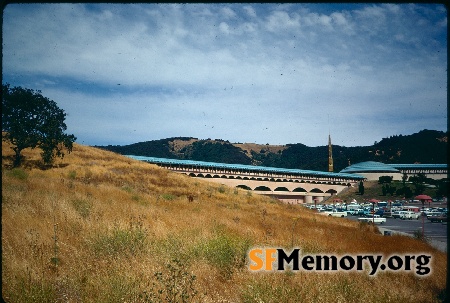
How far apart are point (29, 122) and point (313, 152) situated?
186 m

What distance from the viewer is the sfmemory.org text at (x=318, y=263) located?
5.12 metres

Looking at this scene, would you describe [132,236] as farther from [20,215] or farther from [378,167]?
[378,167]

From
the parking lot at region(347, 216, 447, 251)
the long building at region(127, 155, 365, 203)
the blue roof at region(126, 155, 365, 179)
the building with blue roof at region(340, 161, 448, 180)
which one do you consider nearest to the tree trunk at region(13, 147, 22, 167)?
the blue roof at region(126, 155, 365, 179)

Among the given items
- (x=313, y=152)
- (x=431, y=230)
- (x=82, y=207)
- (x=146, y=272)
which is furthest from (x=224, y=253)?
(x=313, y=152)

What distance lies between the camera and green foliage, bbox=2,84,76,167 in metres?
22.6

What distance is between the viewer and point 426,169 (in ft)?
309

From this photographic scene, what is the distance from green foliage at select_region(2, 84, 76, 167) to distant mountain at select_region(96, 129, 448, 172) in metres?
101

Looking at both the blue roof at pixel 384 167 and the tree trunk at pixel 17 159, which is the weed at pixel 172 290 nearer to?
the tree trunk at pixel 17 159

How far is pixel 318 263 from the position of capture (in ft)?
18.0

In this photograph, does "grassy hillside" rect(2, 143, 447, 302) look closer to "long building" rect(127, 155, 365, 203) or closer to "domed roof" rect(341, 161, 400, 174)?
"long building" rect(127, 155, 365, 203)

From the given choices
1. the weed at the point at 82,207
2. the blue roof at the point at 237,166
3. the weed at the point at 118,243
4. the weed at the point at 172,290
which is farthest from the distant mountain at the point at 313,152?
the weed at the point at 172,290

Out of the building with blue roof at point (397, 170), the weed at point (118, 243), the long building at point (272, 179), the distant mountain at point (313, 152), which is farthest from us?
the distant mountain at point (313, 152)

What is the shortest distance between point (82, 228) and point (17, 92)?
2506cm

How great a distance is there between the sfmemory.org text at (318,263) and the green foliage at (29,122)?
84.8 ft
